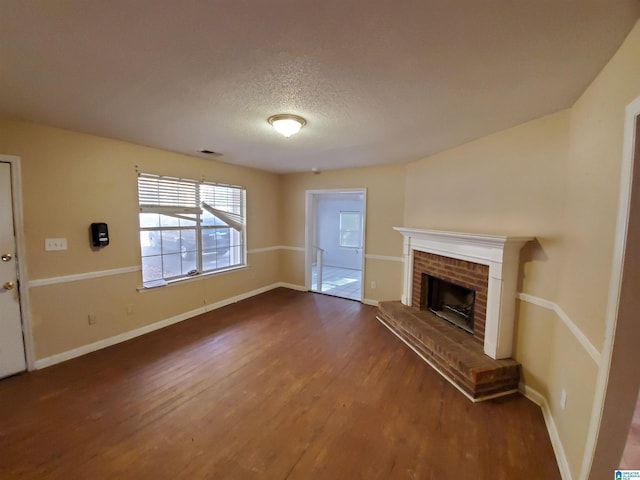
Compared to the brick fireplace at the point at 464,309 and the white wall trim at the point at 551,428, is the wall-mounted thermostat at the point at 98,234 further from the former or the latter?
the white wall trim at the point at 551,428

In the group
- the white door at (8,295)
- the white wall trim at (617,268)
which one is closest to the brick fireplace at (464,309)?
the white wall trim at (617,268)

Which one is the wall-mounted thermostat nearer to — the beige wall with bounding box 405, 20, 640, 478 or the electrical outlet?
the electrical outlet

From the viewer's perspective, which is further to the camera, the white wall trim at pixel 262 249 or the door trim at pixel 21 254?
the white wall trim at pixel 262 249

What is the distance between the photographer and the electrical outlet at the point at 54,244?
2598 mm

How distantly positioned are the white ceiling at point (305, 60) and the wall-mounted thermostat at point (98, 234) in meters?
1.01

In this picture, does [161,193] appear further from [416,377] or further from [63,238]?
[416,377]

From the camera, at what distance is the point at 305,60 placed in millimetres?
1427

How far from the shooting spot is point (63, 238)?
2.69 metres

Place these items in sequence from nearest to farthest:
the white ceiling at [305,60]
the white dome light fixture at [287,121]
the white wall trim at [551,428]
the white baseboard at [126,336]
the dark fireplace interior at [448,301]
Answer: the white ceiling at [305,60]
the white wall trim at [551,428]
the white dome light fixture at [287,121]
the white baseboard at [126,336]
the dark fireplace interior at [448,301]

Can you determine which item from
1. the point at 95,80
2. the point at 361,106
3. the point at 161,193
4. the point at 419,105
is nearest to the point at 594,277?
the point at 419,105

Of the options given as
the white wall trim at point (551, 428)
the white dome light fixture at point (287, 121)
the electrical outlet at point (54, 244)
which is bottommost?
the white wall trim at point (551, 428)

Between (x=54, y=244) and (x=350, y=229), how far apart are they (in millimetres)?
6463

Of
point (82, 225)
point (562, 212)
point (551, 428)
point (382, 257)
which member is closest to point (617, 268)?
point (562, 212)

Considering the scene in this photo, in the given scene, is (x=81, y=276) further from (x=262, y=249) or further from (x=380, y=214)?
(x=380, y=214)
